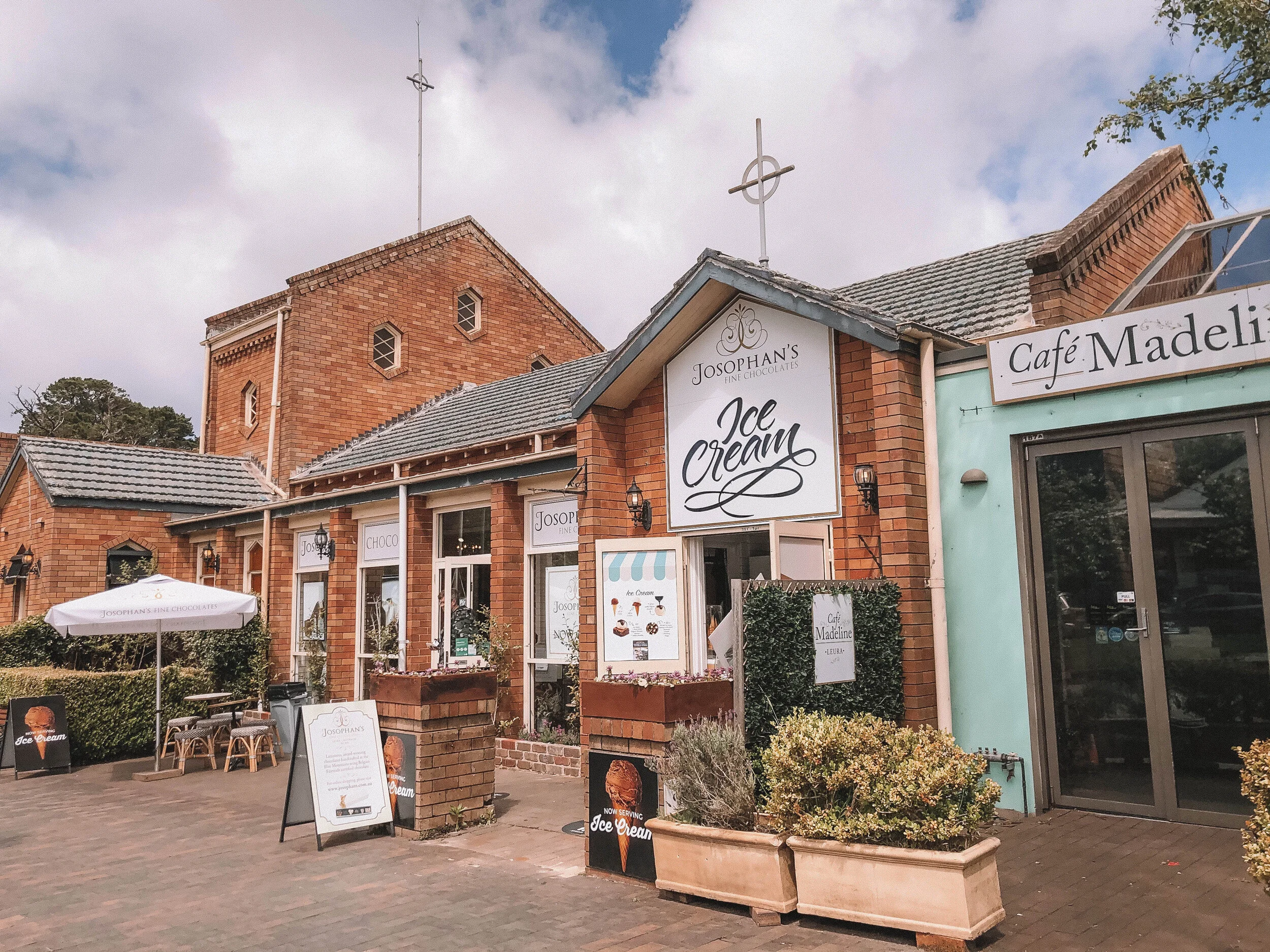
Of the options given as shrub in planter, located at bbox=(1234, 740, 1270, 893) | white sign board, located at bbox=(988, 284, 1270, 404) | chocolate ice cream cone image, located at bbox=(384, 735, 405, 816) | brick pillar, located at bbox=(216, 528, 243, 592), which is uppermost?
white sign board, located at bbox=(988, 284, 1270, 404)

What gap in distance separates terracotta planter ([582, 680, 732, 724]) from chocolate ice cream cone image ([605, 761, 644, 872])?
0.34 metres

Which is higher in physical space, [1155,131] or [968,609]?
[1155,131]

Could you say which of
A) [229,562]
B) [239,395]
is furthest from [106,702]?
[239,395]

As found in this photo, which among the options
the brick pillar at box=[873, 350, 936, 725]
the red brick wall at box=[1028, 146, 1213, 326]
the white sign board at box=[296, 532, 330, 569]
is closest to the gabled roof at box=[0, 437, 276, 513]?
the white sign board at box=[296, 532, 330, 569]

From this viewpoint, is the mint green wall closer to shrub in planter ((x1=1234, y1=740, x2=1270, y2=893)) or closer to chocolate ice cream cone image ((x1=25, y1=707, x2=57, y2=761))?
shrub in planter ((x1=1234, y1=740, x2=1270, y2=893))

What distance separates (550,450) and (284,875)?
536cm

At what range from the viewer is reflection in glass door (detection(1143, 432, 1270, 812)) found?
6.27 m

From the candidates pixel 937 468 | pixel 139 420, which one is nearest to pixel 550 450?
pixel 937 468

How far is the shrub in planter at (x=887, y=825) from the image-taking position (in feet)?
15.7

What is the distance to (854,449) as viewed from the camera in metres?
7.98

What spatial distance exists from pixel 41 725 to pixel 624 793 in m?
8.92

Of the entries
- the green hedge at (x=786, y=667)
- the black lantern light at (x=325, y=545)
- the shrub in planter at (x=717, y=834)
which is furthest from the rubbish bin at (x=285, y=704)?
the green hedge at (x=786, y=667)

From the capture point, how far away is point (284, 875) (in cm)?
670

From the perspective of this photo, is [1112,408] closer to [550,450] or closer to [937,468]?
[937,468]
